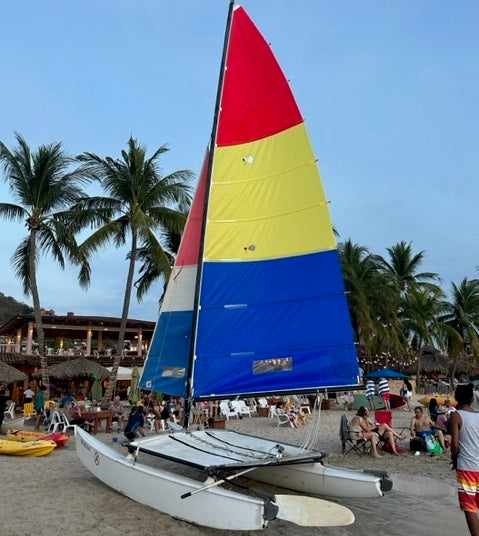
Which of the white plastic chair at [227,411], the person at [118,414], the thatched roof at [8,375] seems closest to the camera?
the person at [118,414]

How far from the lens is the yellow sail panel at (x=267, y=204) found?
27.0 ft

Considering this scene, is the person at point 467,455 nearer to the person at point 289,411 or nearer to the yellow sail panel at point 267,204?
the yellow sail panel at point 267,204

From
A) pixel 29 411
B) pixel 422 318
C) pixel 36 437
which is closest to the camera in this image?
pixel 36 437

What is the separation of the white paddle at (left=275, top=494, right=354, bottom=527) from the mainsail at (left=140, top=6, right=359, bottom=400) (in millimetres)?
2075

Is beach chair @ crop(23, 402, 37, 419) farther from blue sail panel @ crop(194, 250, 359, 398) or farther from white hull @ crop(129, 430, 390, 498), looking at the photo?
blue sail panel @ crop(194, 250, 359, 398)

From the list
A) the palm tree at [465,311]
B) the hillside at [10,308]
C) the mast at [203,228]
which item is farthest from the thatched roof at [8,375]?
the hillside at [10,308]

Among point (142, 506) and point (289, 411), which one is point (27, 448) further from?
point (289, 411)

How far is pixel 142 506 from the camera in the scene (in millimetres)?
6602

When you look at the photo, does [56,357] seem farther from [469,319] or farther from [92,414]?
[469,319]

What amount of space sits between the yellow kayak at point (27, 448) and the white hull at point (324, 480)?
530 cm

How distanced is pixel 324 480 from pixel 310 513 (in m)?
1.49

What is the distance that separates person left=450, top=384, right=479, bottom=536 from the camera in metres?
4.59

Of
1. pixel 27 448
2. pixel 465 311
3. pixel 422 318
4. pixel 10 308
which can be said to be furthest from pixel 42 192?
pixel 10 308

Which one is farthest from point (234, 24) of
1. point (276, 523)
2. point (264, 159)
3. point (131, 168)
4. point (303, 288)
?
point (131, 168)
